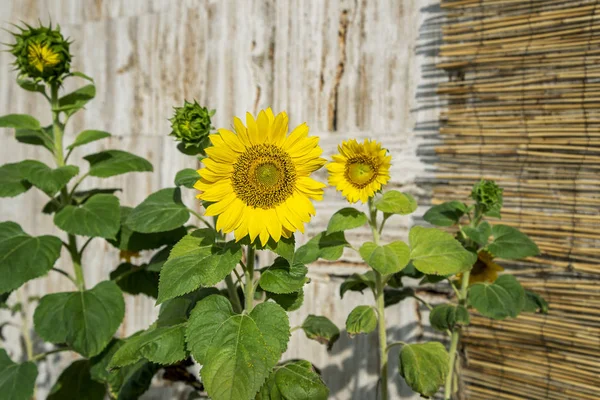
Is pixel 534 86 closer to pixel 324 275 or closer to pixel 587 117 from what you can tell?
pixel 587 117

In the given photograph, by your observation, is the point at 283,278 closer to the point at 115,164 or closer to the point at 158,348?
the point at 158,348

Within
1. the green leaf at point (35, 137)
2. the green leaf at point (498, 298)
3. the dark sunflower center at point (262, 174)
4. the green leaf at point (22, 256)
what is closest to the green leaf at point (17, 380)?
the green leaf at point (22, 256)

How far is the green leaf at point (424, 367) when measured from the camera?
3.11ft

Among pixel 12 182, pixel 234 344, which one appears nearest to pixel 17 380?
pixel 12 182

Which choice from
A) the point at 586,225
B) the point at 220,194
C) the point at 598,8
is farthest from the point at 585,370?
the point at 220,194

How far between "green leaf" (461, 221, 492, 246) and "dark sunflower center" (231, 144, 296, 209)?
0.44m

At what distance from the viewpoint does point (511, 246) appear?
3.62 feet

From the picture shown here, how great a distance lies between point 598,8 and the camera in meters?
1.20

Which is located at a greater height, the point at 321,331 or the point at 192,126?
the point at 192,126

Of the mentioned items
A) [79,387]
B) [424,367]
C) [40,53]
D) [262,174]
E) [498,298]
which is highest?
[40,53]

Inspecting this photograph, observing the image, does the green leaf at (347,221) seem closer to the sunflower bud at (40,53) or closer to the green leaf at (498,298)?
the green leaf at (498,298)

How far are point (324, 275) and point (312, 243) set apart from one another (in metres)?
0.54

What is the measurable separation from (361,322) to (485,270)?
371mm

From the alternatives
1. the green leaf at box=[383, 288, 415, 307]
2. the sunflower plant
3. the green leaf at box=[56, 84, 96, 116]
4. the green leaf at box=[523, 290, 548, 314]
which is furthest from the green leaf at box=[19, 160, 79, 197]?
the green leaf at box=[523, 290, 548, 314]
